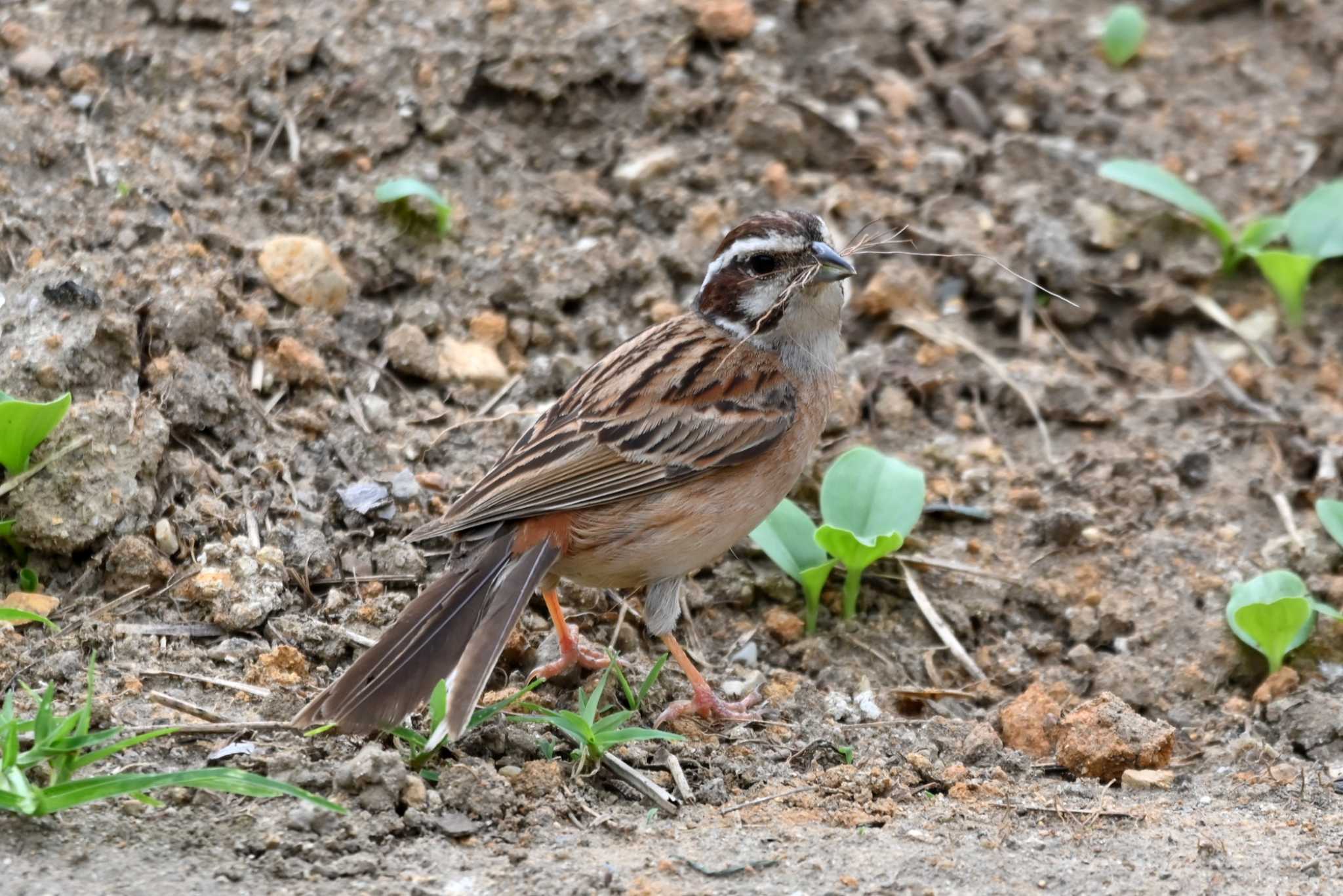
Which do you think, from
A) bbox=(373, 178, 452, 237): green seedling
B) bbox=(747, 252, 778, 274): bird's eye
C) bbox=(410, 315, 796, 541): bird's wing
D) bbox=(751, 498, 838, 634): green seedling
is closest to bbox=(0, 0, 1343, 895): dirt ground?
bbox=(373, 178, 452, 237): green seedling

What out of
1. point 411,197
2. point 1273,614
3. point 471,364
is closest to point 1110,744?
point 1273,614

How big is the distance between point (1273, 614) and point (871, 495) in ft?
5.59

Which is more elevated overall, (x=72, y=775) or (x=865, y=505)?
(x=72, y=775)

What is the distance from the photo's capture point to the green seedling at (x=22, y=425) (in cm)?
581

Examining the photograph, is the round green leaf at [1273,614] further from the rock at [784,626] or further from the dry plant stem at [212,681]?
the dry plant stem at [212,681]

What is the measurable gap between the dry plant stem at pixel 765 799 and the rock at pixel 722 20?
5.01m

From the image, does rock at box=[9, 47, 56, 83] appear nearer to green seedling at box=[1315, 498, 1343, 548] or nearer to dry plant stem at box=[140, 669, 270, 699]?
dry plant stem at box=[140, 669, 270, 699]

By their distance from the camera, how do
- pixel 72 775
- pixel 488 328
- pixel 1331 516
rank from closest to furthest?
pixel 72 775
pixel 1331 516
pixel 488 328

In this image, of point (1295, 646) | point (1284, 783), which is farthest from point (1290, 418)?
point (1284, 783)

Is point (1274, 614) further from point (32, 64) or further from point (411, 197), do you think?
point (32, 64)

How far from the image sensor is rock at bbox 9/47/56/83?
788 cm

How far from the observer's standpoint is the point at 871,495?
22.3ft

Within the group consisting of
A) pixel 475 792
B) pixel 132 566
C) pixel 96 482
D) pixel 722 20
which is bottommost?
pixel 475 792

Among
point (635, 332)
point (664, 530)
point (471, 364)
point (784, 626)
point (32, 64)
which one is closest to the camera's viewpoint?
point (664, 530)
